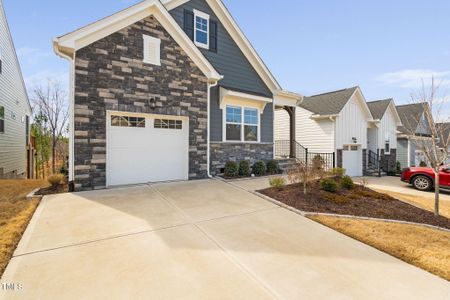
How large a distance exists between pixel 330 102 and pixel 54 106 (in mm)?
20860

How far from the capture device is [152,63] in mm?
7934

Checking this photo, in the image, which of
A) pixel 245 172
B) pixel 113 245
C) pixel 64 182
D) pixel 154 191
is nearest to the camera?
Answer: pixel 113 245

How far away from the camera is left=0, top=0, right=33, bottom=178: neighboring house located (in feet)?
39.2

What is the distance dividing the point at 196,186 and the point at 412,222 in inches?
240

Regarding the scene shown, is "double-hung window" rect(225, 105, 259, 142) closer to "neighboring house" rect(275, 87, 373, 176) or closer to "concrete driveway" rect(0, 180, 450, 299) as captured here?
"neighboring house" rect(275, 87, 373, 176)

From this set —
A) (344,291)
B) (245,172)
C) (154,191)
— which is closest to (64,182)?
(154,191)

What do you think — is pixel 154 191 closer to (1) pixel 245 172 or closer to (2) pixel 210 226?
(2) pixel 210 226

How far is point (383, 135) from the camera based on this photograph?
62.8ft

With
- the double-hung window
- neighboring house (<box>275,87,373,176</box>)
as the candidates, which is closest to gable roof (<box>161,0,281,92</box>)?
the double-hung window

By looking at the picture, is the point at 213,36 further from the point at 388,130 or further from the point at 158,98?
the point at 388,130

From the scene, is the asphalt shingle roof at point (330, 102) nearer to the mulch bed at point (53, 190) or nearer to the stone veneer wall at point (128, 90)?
the stone veneer wall at point (128, 90)

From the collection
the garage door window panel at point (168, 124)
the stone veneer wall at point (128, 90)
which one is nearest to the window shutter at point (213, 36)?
the stone veneer wall at point (128, 90)

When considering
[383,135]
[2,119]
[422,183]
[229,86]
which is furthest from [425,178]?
[2,119]

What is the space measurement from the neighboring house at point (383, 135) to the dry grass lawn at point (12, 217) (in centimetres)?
2066
